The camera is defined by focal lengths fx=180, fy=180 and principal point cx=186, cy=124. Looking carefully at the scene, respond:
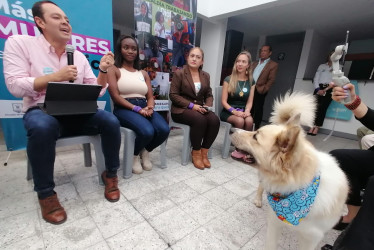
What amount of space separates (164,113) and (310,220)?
2828 mm

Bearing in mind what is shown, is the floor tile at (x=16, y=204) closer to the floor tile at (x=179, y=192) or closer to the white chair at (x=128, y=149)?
the white chair at (x=128, y=149)

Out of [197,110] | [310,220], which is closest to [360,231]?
[310,220]

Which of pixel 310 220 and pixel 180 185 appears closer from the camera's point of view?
pixel 310 220

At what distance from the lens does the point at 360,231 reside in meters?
0.74

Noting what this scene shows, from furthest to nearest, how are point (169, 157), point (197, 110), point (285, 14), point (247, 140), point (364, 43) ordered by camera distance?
point (364, 43)
point (285, 14)
point (169, 157)
point (197, 110)
point (247, 140)

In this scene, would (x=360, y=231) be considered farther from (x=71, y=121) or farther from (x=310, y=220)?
(x=71, y=121)

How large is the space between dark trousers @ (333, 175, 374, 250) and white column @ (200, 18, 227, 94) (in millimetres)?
4480

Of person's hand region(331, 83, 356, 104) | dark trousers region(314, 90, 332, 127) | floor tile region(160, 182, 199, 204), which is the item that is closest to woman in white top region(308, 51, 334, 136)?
dark trousers region(314, 90, 332, 127)

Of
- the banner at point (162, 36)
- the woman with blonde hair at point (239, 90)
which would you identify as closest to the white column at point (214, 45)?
the banner at point (162, 36)

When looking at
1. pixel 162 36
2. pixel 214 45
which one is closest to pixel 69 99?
pixel 162 36

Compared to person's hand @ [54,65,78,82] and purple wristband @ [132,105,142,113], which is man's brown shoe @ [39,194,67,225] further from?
purple wristband @ [132,105,142,113]

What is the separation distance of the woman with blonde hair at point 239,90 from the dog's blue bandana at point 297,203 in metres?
1.69

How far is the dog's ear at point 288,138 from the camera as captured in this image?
2.47 ft

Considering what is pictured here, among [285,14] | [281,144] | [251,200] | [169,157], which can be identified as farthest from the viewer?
[285,14]
